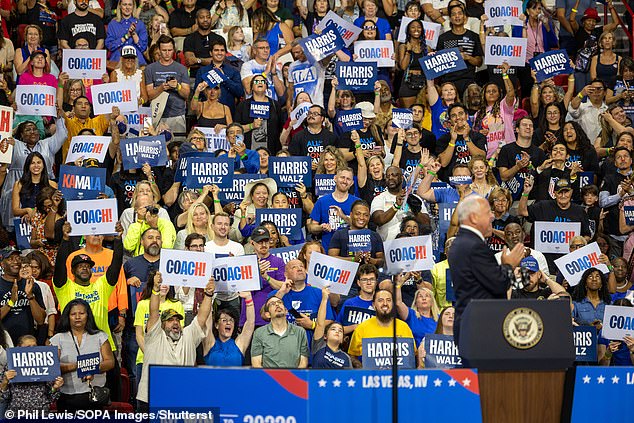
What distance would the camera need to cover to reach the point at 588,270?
11.3m

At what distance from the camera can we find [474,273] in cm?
686

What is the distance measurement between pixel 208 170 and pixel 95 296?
1.86 m

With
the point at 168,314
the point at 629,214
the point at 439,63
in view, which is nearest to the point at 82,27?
A: the point at 439,63

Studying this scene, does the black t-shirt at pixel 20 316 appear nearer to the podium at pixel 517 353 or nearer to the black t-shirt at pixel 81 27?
the black t-shirt at pixel 81 27

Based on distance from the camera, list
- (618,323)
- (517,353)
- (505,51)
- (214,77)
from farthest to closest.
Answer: (505,51), (214,77), (618,323), (517,353)

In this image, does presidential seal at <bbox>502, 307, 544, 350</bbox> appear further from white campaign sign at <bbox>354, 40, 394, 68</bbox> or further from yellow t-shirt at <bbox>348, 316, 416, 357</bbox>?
white campaign sign at <bbox>354, 40, 394, 68</bbox>

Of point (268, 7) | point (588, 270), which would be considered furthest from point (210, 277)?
point (268, 7)

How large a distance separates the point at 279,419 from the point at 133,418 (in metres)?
2.36

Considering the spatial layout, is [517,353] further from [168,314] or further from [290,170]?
[290,170]

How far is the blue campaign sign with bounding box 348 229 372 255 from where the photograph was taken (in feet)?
37.4

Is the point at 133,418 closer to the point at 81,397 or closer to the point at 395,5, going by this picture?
the point at 81,397

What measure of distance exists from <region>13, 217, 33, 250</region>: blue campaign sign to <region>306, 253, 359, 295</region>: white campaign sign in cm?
288

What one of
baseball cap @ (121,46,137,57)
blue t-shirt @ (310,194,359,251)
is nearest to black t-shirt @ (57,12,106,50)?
baseball cap @ (121,46,137,57)

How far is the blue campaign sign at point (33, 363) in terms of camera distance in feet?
31.8
